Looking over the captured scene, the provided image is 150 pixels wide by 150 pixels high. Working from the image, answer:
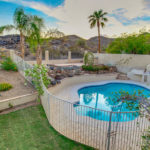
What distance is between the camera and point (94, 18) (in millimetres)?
19766

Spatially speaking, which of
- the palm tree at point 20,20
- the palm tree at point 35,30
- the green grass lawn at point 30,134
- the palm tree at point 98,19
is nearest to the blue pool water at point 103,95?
the green grass lawn at point 30,134

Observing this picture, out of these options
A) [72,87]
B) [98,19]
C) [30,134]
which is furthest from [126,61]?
[30,134]

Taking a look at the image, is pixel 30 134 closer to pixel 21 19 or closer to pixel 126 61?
pixel 21 19

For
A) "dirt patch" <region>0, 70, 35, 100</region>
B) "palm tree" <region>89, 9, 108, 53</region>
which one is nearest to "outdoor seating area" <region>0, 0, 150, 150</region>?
"dirt patch" <region>0, 70, 35, 100</region>

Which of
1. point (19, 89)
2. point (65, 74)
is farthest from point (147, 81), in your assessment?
point (19, 89)

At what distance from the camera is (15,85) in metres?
8.46

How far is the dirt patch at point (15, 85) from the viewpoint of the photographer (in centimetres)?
726

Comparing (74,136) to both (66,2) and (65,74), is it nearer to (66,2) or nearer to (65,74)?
(65,74)

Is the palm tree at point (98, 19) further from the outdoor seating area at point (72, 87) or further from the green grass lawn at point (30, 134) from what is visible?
the green grass lawn at point (30, 134)

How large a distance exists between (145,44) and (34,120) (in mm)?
16194

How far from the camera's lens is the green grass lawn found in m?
4.17

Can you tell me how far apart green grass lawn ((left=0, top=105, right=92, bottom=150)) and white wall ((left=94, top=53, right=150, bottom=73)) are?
1294 cm

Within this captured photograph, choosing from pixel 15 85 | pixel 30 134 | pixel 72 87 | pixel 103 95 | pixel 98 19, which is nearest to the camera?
pixel 30 134

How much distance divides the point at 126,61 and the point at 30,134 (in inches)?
568
